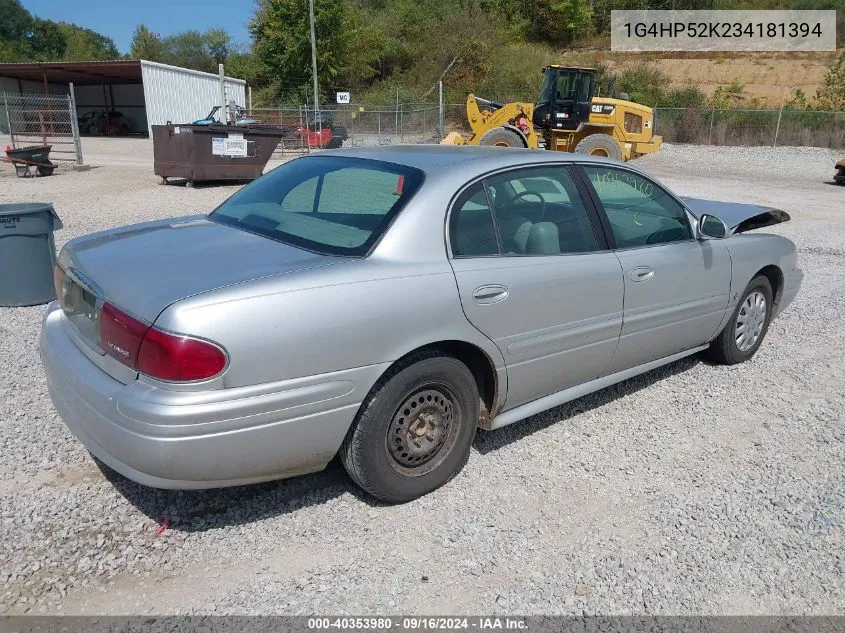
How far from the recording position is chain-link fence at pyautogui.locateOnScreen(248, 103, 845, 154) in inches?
1162

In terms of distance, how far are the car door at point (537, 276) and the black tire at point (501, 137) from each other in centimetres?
1499

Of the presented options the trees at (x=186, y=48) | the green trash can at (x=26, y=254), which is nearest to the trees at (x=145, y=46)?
the trees at (x=186, y=48)

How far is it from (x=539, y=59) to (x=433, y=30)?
10.1m

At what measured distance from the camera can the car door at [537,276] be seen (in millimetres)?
3281

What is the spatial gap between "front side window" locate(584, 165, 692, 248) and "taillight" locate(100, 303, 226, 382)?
8.13 feet

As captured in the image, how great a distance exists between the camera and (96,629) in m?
2.42

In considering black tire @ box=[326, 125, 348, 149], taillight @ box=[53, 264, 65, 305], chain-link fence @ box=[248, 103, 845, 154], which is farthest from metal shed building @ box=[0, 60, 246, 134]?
taillight @ box=[53, 264, 65, 305]

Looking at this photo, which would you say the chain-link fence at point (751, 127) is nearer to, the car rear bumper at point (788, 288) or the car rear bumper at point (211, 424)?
the car rear bumper at point (788, 288)

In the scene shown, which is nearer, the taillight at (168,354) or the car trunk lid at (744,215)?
the taillight at (168,354)

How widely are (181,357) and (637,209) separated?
3.05 metres

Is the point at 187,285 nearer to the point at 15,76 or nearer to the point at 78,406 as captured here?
the point at 78,406

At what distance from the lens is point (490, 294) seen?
128 inches

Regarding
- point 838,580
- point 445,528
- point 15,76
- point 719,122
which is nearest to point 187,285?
point 445,528

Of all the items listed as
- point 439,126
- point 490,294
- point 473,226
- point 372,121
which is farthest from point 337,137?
point 490,294
